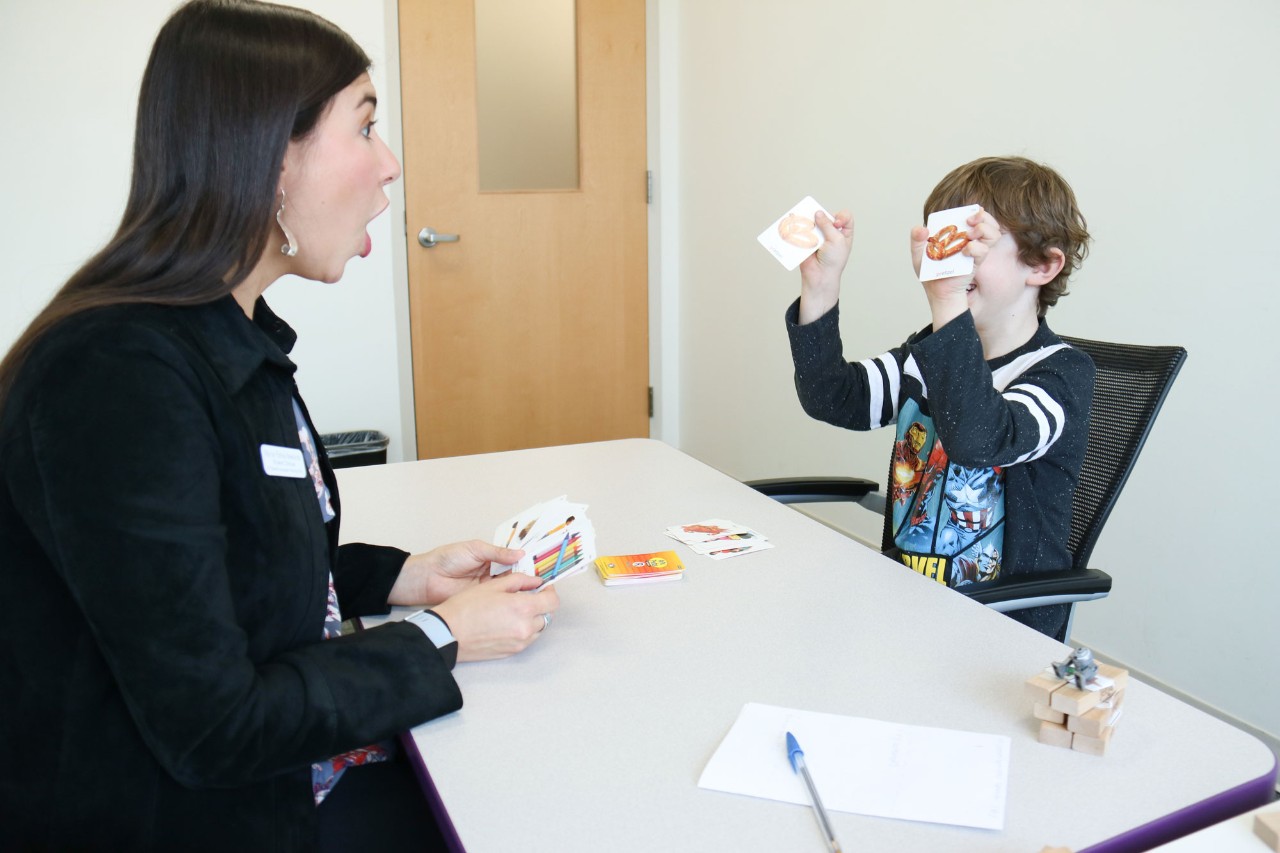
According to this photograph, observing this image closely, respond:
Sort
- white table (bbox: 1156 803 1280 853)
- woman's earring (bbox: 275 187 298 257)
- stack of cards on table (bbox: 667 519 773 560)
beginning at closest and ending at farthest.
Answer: white table (bbox: 1156 803 1280 853)
woman's earring (bbox: 275 187 298 257)
stack of cards on table (bbox: 667 519 773 560)

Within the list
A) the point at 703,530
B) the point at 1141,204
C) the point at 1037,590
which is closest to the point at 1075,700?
the point at 1037,590

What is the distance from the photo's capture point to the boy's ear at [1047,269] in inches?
61.5

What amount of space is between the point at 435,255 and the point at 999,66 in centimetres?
220

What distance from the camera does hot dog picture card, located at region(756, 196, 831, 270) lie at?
158cm

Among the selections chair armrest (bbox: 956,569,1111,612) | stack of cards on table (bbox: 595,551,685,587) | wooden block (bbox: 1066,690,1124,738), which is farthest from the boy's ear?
wooden block (bbox: 1066,690,1124,738)

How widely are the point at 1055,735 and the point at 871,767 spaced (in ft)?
0.60

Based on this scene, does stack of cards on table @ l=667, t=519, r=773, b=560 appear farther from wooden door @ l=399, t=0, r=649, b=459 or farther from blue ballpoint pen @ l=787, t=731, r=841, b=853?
wooden door @ l=399, t=0, r=649, b=459

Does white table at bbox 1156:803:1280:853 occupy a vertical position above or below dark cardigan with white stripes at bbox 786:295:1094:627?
below

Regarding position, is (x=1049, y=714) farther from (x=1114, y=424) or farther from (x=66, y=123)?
(x=66, y=123)

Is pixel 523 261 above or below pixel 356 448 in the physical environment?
above

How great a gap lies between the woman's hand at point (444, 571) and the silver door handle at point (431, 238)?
2.77 m

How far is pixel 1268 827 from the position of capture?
29.5 inches

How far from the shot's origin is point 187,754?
0.88 meters

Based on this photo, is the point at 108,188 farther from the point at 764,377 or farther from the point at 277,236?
the point at 277,236
